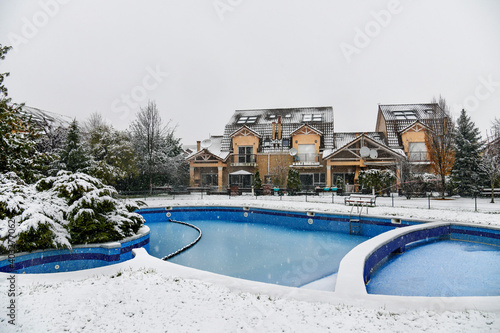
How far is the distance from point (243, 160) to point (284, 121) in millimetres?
6503

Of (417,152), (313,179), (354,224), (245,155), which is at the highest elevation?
(245,155)

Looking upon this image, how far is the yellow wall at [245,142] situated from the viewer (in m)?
29.3

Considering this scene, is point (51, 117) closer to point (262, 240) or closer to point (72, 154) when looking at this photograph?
point (72, 154)

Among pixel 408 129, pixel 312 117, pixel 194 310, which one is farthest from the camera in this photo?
pixel 312 117

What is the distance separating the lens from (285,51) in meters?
A: 14.0

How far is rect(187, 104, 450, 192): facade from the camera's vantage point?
25283 mm

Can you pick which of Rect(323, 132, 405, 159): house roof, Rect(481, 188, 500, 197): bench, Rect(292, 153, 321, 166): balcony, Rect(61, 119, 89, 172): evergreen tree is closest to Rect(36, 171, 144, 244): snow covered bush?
Rect(61, 119, 89, 172): evergreen tree

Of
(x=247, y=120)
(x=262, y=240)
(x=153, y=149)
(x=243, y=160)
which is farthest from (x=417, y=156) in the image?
(x=153, y=149)

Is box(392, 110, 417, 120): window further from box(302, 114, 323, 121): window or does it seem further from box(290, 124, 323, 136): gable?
box(290, 124, 323, 136): gable

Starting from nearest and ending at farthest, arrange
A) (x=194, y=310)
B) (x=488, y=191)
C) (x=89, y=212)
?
(x=194, y=310) < (x=89, y=212) < (x=488, y=191)

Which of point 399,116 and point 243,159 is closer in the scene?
point 399,116

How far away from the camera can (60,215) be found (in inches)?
247

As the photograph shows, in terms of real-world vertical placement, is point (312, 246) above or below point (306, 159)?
below

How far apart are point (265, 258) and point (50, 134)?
61.2 feet
